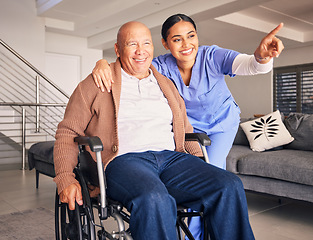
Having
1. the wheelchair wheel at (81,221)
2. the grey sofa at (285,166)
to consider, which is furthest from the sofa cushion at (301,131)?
the wheelchair wheel at (81,221)

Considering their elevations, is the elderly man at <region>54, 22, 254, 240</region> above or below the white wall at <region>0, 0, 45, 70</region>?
below

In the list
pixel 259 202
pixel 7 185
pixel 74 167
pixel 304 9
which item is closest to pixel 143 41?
pixel 74 167

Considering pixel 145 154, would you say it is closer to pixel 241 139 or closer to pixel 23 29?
pixel 241 139

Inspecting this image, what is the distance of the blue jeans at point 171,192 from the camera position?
1.12 m

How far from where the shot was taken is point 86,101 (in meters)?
1.41

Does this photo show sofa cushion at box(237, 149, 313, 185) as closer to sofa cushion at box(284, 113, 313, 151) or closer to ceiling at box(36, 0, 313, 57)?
sofa cushion at box(284, 113, 313, 151)

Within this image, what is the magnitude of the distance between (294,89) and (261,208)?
6.88 m

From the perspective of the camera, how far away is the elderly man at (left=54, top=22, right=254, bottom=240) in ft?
3.81

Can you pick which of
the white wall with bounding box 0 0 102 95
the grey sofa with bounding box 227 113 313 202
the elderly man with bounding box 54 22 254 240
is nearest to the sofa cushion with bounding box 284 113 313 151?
the grey sofa with bounding box 227 113 313 202

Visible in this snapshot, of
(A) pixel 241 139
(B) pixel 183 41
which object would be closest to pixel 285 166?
(A) pixel 241 139

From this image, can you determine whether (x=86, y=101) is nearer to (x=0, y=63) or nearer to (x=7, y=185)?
(x=7, y=185)

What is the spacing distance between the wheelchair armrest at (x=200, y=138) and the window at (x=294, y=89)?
7800 millimetres

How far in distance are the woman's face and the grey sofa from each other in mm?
1310

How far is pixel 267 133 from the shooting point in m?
3.15
